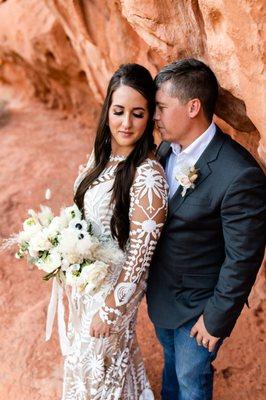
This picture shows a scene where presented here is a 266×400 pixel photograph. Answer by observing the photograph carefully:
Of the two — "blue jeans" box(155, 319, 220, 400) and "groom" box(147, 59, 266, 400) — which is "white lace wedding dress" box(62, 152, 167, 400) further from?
"blue jeans" box(155, 319, 220, 400)

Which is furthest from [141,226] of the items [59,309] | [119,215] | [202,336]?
[59,309]

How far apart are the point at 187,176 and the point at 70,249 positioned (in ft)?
2.61

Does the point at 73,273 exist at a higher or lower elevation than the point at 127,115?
lower

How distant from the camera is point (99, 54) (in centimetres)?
536

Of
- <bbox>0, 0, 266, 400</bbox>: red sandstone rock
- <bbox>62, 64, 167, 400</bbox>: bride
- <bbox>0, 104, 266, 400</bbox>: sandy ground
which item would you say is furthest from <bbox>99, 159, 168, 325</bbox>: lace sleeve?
<bbox>0, 104, 266, 400</bbox>: sandy ground

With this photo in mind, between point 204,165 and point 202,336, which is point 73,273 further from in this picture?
point 204,165

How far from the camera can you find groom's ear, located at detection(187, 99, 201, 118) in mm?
2842

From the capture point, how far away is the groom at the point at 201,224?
2.74 meters

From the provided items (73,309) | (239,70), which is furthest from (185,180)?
(73,309)

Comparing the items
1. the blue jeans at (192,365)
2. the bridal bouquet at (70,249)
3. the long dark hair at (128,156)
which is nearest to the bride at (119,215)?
the long dark hair at (128,156)

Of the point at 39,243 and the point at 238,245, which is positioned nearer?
the point at 238,245

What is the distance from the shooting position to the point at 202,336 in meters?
3.01

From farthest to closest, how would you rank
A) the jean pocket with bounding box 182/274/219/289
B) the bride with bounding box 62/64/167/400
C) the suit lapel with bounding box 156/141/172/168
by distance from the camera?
the suit lapel with bounding box 156/141/172/168, the jean pocket with bounding box 182/274/219/289, the bride with bounding box 62/64/167/400

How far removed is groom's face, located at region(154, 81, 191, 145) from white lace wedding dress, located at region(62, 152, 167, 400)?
213 mm
